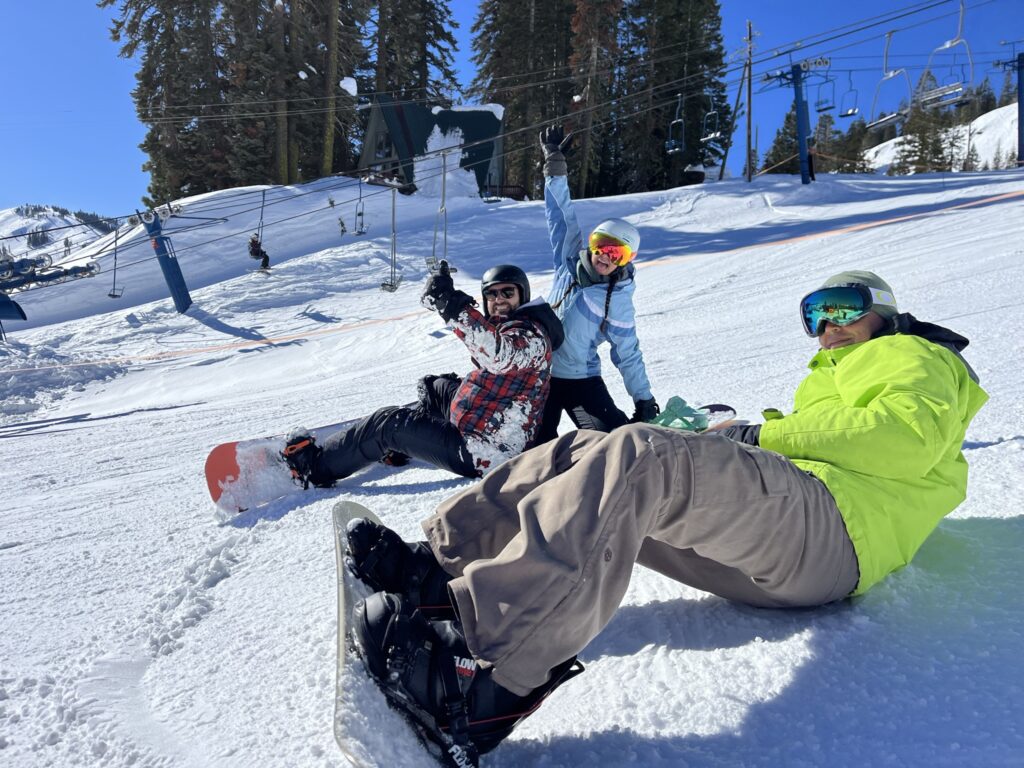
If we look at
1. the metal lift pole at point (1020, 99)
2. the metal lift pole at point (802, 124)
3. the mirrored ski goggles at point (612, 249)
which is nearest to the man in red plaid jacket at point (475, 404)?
the mirrored ski goggles at point (612, 249)

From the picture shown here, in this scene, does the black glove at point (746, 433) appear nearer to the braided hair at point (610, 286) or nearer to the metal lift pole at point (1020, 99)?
the braided hair at point (610, 286)

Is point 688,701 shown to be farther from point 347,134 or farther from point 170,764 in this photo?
point 347,134

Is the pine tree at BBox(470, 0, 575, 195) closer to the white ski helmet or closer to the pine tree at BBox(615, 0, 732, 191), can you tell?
the pine tree at BBox(615, 0, 732, 191)

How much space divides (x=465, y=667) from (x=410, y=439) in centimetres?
174

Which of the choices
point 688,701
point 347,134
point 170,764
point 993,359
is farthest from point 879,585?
point 347,134

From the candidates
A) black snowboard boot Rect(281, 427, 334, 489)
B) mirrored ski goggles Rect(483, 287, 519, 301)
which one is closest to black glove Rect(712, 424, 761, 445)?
mirrored ski goggles Rect(483, 287, 519, 301)

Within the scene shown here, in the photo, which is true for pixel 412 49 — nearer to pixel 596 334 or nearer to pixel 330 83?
pixel 330 83

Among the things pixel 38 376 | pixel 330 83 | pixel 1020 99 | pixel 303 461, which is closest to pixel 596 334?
pixel 303 461

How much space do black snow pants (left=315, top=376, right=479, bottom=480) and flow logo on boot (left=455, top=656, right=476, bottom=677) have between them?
1.57 metres

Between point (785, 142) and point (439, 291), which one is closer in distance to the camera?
point (439, 291)

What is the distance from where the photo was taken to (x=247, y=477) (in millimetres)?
2941

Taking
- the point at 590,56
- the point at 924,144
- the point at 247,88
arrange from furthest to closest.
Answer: the point at 924,144 → the point at 590,56 → the point at 247,88

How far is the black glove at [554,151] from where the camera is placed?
12.3 feet

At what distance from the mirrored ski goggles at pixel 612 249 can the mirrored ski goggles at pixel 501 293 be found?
1.89ft
